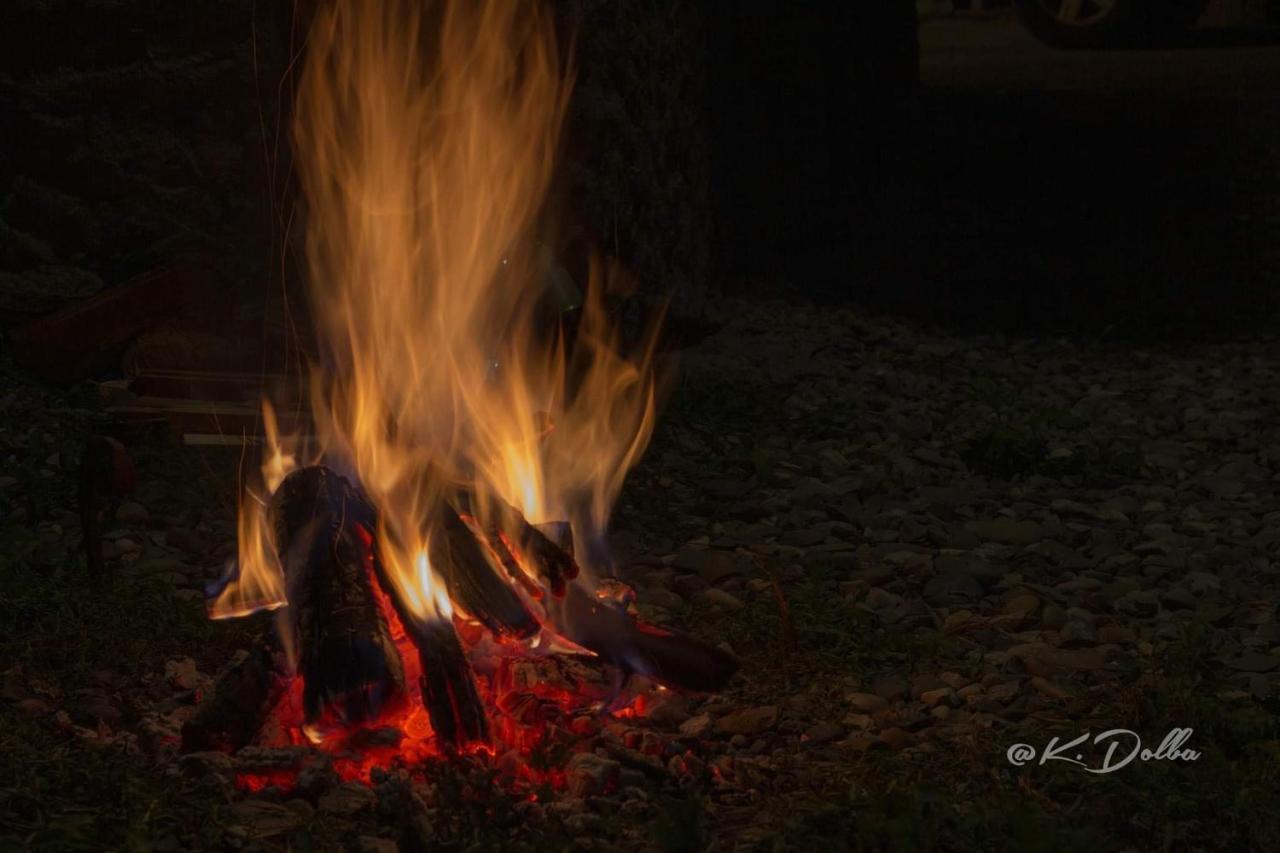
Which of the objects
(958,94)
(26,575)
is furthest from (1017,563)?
(958,94)

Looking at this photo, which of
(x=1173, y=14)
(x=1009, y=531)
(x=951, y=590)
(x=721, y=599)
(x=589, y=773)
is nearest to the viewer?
(x=589, y=773)

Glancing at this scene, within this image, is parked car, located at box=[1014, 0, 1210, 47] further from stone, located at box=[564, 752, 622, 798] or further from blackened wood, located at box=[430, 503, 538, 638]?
stone, located at box=[564, 752, 622, 798]

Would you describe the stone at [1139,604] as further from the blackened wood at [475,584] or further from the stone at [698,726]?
the blackened wood at [475,584]

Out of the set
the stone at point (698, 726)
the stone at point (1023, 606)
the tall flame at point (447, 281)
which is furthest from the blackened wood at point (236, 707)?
the stone at point (1023, 606)

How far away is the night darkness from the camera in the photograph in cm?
344

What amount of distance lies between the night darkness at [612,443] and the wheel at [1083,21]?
3.71 meters

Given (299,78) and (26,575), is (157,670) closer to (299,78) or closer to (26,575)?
(26,575)

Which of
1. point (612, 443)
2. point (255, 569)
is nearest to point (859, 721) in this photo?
point (255, 569)

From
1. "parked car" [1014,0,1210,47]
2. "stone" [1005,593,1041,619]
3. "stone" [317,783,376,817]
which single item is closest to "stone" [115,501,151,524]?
"stone" [317,783,376,817]

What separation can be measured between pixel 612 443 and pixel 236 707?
2.25m

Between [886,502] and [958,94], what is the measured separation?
578 centimetres

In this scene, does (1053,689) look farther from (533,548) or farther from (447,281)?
(447,281)

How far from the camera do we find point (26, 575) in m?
4.41
